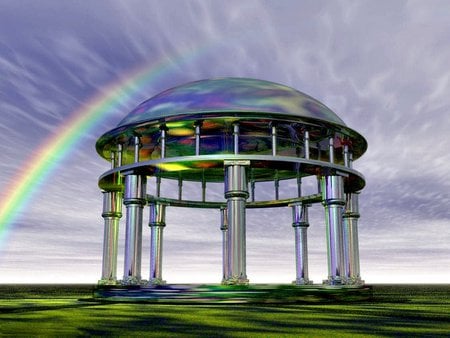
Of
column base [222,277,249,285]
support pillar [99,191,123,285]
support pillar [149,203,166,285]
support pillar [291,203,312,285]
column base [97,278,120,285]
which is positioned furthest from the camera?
support pillar [149,203,166,285]

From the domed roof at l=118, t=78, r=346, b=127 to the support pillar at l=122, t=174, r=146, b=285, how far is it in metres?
3.84

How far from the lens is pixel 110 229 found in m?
37.5

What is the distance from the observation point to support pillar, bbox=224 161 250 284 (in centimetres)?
2839

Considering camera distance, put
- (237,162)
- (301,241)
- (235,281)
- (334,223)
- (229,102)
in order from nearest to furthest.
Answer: (235,281) → (237,162) → (229,102) → (334,223) → (301,241)

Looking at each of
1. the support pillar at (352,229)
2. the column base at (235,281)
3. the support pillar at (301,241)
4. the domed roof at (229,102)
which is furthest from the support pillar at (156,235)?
the column base at (235,281)

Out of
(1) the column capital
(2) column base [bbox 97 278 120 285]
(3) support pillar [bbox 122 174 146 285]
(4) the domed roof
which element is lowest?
(2) column base [bbox 97 278 120 285]

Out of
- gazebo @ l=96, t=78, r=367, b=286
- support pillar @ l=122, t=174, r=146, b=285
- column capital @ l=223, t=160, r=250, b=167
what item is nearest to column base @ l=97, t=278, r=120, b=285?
gazebo @ l=96, t=78, r=367, b=286

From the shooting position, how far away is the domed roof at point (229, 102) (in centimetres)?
3092

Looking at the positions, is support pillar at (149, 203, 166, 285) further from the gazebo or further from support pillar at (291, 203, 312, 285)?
support pillar at (291, 203, 312, 285)

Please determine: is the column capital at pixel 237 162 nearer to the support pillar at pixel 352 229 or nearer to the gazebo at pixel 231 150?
the gazebo at pixel 231 150

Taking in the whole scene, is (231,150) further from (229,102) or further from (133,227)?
(133,227)

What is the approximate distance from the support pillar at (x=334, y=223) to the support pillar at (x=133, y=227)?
38.1 feet

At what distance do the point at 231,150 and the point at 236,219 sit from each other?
1027cm

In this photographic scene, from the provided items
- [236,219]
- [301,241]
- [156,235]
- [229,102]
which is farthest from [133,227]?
[301,241]
